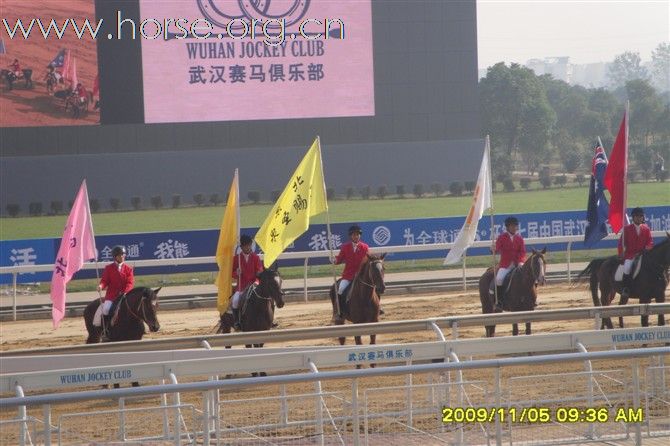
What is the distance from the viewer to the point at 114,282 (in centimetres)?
1388

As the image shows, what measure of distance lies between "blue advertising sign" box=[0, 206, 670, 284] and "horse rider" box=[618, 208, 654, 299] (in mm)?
6545

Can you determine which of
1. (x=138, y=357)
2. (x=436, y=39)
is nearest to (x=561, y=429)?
(x=138, y=357)

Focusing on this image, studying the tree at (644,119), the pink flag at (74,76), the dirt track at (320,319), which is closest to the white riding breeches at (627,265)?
the dirt track at (320,319)

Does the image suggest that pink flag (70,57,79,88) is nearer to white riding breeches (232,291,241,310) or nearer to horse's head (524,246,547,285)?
white riding breeches (232,291,241,310)

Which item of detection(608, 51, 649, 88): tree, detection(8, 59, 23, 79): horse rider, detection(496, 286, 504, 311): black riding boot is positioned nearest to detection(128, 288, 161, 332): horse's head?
detection(496, 286, 504, 311): black riding boot

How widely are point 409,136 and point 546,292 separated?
18.3 m

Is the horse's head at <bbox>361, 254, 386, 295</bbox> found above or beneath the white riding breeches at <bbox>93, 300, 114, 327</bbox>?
above

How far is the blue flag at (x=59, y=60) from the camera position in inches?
1330

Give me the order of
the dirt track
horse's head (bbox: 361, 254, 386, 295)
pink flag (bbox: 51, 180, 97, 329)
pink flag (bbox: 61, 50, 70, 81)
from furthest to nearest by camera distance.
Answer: pink flag (bbox: 61, 50, 70, 81) < the dirt track < pink flag (bbox: 51, 180, 97, 329) < horse's head (bbox: 361, 254, 386, 295)

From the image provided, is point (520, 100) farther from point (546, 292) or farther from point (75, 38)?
point (546, 292)

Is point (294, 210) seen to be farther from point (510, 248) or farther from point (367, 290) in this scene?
point (510, 248)

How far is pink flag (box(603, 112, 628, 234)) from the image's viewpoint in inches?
636

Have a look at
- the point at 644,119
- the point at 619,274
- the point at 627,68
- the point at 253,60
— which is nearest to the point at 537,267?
the point at 619,274

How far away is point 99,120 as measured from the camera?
111ft
